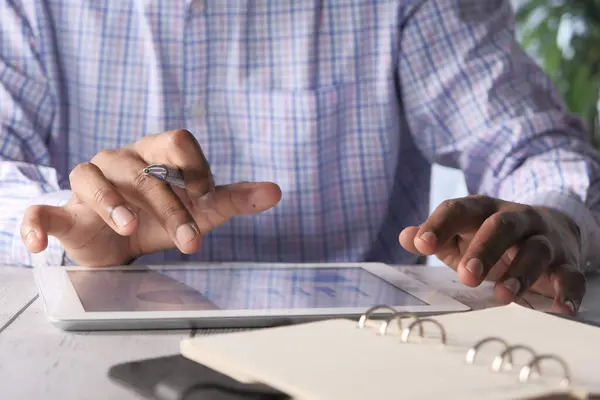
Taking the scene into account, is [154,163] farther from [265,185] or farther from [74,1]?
[74,1]

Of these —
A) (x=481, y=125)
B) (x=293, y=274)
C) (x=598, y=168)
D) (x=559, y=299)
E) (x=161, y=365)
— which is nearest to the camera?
(x=161, y=365)

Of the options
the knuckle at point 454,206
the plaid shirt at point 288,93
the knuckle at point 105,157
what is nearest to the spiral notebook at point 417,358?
the knuckle at point 454,206

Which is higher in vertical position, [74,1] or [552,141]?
[74,1]

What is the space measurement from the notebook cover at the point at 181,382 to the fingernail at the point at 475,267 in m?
0.33

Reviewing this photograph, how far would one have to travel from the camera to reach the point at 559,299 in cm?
→ 70

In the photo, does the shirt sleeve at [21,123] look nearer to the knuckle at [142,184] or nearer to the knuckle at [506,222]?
the knuckle at [142,184]

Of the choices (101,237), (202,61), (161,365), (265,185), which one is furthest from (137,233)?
(161,365)

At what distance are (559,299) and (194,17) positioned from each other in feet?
2.37

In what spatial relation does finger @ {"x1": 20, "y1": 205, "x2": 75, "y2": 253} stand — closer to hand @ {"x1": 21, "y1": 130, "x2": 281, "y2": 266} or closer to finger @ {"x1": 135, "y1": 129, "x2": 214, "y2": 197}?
hand @ {"x1": 21, "y1": 130, "x2": 281, "y2": 266}

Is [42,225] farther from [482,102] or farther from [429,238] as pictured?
[482,102]

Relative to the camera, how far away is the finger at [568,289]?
69 cm

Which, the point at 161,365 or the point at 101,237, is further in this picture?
the point at 101,237

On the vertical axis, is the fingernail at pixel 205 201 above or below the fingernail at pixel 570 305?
above

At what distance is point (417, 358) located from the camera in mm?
410
